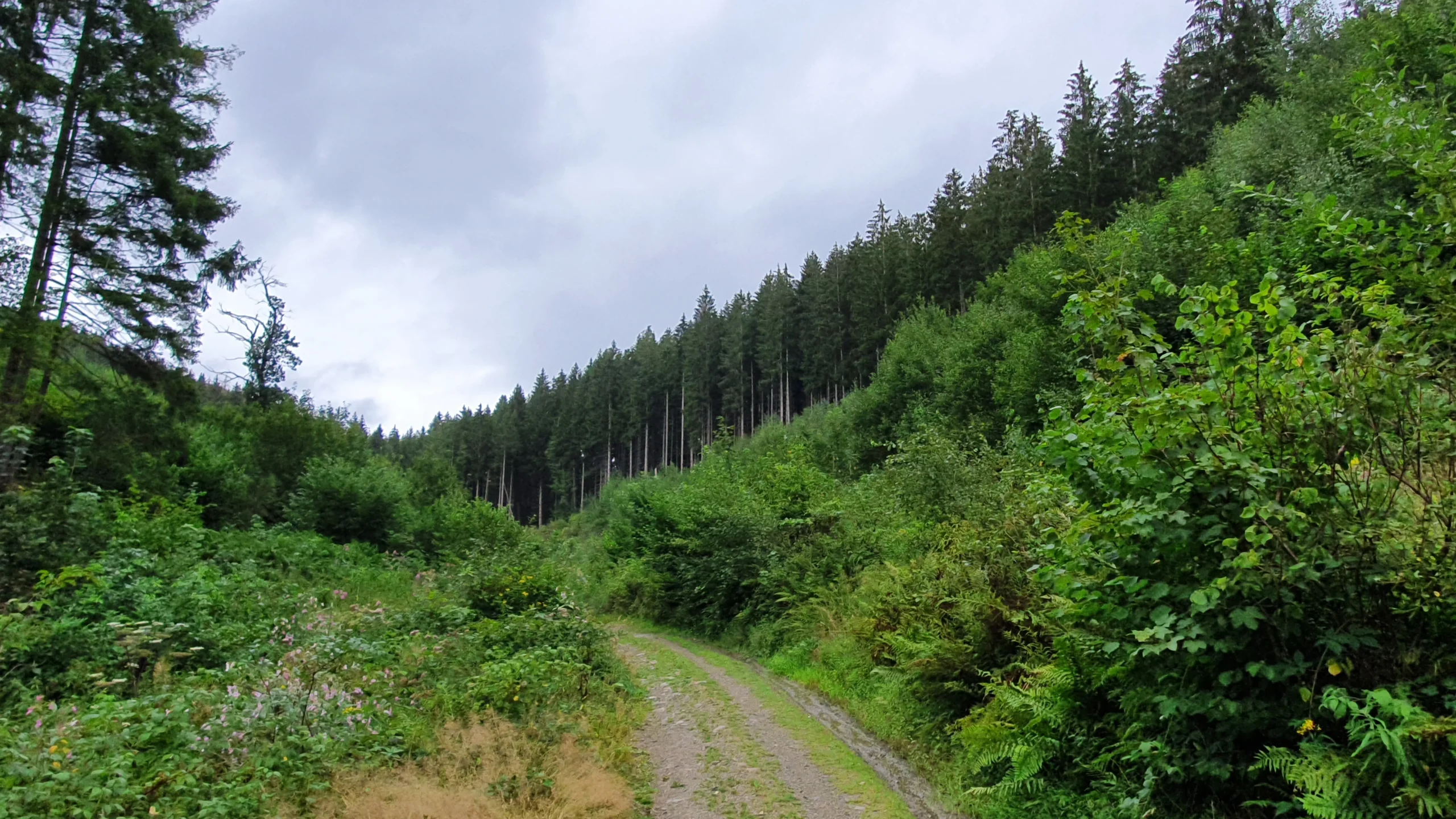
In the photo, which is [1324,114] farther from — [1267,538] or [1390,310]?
[1267,538]

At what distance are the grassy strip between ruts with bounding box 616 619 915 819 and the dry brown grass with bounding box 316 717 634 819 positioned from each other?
99.3 inches

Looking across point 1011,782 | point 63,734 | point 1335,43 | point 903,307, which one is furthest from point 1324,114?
point 903,307

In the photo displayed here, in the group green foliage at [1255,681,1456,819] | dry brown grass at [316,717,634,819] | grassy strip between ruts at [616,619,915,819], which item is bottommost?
grassy strip between ruts at [616,619,915,819]

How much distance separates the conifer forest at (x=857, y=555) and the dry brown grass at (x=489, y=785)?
5 centimetres

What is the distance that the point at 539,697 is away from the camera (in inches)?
345

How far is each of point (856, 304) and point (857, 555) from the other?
130ft

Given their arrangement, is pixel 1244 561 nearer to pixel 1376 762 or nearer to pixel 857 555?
pixel 1376 762

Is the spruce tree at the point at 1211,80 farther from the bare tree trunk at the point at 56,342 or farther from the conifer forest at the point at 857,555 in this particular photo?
the bare tree trunk at the point at 56,342

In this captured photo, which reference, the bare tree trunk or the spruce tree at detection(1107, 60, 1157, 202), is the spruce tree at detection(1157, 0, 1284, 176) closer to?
the spruce tree at detection(1107, 60, 1157, 202)

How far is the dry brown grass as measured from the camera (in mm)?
5742

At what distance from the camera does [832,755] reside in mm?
9086

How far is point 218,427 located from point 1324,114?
34.9 meters

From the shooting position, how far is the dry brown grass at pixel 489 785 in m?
5.74

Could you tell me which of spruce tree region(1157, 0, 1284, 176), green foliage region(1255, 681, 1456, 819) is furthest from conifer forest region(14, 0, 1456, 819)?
spruce tree region(1157, 0, 1284, 176)
